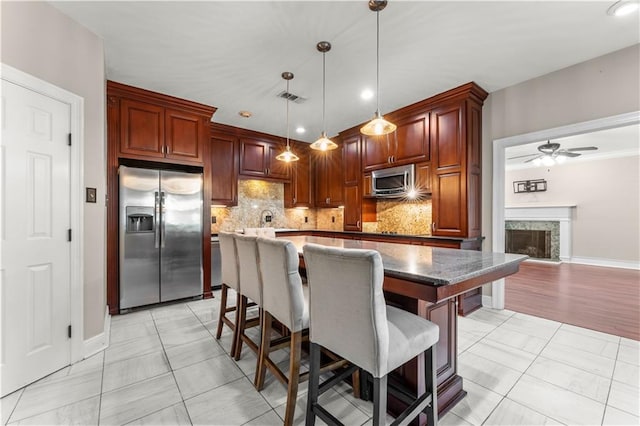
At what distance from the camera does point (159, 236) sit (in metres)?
3.28

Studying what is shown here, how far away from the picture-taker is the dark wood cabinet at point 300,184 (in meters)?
5.33

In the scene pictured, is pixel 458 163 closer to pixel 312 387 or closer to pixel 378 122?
pixel 378 122

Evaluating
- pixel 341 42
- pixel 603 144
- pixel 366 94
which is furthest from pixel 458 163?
pixel 603 144

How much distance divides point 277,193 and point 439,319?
4.31m

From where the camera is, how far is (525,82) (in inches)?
120

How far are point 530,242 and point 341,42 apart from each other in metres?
7.39

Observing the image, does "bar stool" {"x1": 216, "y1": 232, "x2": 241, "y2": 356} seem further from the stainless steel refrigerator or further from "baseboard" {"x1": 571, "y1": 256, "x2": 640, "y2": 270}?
"baseboard" {"x1": 571, "y1": 256, "x2": 640, "y2": 270}

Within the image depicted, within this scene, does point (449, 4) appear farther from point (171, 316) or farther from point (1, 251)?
point (171, 316)

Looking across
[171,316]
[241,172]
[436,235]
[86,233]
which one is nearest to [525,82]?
[436,235]

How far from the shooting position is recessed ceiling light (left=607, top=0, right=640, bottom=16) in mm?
1886

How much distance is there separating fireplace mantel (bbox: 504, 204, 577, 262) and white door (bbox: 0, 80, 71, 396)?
799 centimetres

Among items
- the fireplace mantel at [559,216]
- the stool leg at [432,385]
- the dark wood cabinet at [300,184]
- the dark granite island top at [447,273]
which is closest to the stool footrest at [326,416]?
the stool leg at [432,385]

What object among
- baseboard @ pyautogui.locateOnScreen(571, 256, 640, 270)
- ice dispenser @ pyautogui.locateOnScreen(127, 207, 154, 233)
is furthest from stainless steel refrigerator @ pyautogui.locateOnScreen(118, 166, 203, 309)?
baseboard @ pyautogui.locateOnScreen(571, 256, 640, 270)

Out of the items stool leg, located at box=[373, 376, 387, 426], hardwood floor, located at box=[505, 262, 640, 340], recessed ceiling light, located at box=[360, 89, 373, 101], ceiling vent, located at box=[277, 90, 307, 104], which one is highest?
ceiling vent, located at box=[277, 90, 307, 104]
